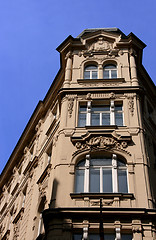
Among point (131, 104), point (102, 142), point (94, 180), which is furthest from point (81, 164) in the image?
point (131, 104)

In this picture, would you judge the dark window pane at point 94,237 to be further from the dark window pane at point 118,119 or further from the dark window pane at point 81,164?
the dark window pane at point 118,119

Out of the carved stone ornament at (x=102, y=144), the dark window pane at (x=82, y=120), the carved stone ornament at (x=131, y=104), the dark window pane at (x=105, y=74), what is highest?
the dark window pane at (x=105, y=74)

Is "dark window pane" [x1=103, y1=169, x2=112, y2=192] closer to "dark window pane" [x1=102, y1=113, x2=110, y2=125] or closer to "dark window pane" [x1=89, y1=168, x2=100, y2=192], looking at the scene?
"dark window pane" [x1=89, y1=168, x2=100, y2=192]

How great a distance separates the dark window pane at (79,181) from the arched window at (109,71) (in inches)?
357

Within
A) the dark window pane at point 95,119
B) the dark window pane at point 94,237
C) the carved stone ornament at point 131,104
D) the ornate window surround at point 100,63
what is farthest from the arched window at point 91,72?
the dark window pane at point 94,237

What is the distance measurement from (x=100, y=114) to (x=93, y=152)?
148 inches

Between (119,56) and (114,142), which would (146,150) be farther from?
(119,56)

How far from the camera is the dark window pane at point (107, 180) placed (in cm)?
1866

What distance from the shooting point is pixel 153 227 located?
16.4 meters

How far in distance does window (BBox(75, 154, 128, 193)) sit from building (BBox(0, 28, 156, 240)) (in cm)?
5

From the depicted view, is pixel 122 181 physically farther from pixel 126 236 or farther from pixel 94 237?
pixel 94 237

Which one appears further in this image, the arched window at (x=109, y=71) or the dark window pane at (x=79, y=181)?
the arched window at (x=109, y=71)

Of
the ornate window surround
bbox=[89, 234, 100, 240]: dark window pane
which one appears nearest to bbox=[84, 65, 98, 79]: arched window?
the ornate window surround

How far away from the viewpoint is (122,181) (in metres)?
19.0
